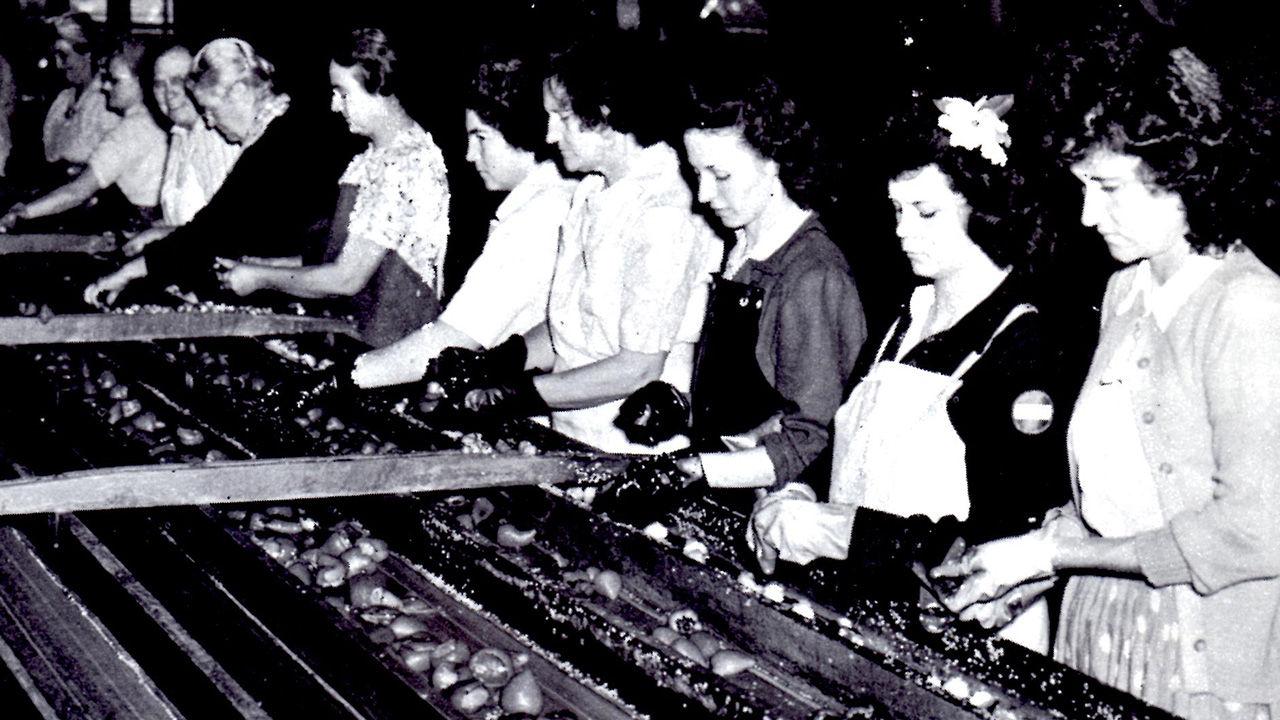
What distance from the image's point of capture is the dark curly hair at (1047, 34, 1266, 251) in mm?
1851

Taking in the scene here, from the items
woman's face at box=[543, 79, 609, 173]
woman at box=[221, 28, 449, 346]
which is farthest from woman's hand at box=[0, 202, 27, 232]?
woman's face at box=[543, 79, 609, 173]

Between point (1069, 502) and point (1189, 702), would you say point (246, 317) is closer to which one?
point (1069, 502)

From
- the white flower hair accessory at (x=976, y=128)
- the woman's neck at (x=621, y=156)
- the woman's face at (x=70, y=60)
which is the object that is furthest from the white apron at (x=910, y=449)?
the woman's face at (x=70, y=60)

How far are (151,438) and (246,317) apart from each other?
1.94ft

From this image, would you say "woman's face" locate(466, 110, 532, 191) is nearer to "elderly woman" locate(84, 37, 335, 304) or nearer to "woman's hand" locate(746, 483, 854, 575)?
"elderly woman" locate(84, 37, 335, 304)

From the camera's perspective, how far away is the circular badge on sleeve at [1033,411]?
2.16 meters

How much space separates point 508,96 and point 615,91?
0.60m

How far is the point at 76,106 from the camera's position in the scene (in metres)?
7.80

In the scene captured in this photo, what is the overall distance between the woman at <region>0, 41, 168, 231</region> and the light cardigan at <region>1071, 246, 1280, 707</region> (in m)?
5.89

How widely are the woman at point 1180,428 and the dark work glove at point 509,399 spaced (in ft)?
4.76

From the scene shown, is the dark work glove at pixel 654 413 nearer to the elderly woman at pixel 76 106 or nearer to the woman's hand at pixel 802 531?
the woman's hand at pixel 802 531

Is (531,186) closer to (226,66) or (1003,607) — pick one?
(226,66)

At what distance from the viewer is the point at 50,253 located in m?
5.42

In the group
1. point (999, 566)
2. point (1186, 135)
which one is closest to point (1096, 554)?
point (999, 566)
